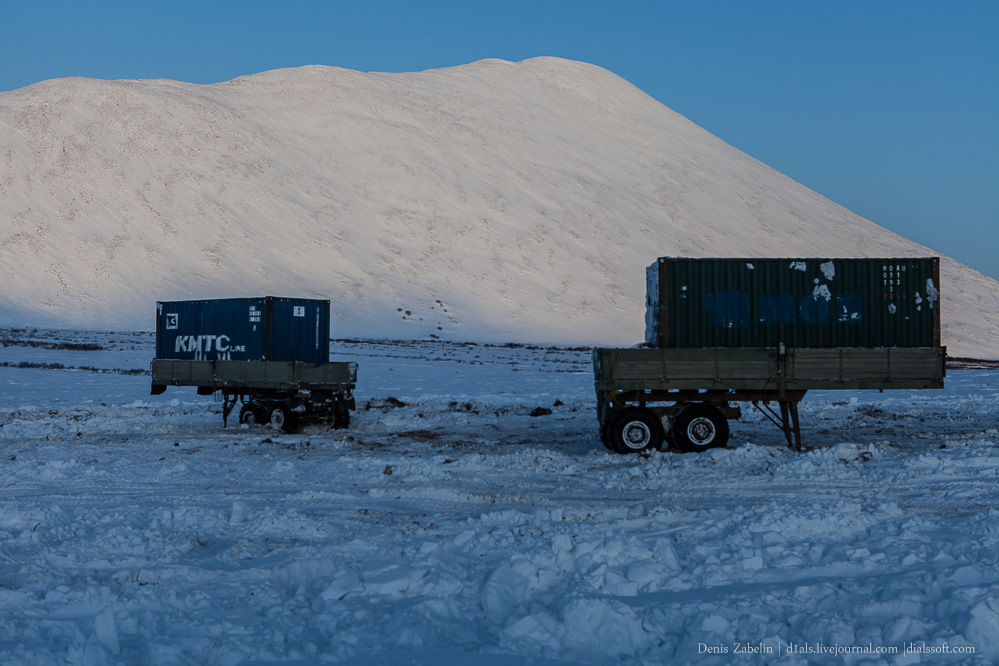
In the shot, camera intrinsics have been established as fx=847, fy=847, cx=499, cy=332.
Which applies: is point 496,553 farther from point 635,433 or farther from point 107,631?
point 635,433

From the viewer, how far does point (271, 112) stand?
103 metres

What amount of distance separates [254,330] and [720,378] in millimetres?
12541

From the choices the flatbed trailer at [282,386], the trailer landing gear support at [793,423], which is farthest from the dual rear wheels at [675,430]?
the flatbed trailer at [282,386]

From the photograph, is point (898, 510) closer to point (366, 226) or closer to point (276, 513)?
point (276, 513)

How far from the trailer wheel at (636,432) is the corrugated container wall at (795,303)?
159 centimetres

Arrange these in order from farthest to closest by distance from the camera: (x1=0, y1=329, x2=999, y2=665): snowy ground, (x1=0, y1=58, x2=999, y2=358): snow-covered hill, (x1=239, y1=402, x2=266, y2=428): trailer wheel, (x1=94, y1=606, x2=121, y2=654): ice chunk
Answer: (x1=0, y1=58, x2=999, y2=358): snow-covered hill → (x1=239, y1=402, x2=266, y2=428): trailer wheel → (x1=0, y1=329, x2=999, y2=665): snowy ground → (x1=94, y1=606, x2=121, y2=654): ice chunk

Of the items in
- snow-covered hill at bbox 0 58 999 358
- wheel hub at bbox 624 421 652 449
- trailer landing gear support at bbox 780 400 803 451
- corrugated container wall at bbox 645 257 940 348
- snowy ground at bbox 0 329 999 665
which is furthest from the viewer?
snow-covered hill at bbox 0 58 999 358

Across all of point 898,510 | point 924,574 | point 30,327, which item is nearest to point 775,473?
point 898,510

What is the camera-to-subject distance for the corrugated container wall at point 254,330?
22.4 metres

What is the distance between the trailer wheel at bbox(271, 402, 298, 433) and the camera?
20.6 meters

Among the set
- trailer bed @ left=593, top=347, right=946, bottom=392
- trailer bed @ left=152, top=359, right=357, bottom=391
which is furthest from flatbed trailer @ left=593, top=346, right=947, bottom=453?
trailer bed @ left=152, top=359, right=357, bottom=391

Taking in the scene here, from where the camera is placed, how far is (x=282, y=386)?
67.5ft

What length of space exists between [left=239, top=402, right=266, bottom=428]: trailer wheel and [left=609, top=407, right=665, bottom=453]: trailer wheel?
957 centimetres

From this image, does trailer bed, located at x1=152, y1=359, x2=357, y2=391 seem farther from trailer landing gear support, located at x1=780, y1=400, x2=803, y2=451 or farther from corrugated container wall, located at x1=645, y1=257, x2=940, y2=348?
trailer landing gear support, located at x1=780, y1=400, x2=803, y2=451
